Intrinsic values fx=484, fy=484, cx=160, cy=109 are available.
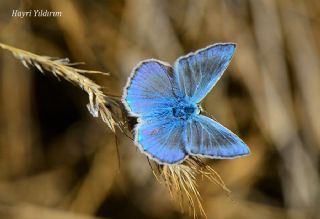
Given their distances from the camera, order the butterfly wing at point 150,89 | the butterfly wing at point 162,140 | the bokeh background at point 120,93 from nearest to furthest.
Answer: the butterfly wing at point 162,140 < the butterfly wing at point 150,89 < the bokeh background at point 120,93

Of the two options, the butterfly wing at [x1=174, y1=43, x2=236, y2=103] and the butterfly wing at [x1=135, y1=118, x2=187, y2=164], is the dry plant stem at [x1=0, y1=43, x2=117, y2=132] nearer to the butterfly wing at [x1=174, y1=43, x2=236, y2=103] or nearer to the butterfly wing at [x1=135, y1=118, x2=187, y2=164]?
the butterfly wing at [x1=135, y1=118, x2=187, y2=164]

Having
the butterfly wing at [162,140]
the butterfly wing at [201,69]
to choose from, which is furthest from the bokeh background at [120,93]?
the butterfly wing at [162,140]

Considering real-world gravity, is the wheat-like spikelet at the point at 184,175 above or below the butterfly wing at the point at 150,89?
below

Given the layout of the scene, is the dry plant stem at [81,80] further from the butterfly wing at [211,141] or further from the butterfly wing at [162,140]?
the butterfly wing at [211,141]

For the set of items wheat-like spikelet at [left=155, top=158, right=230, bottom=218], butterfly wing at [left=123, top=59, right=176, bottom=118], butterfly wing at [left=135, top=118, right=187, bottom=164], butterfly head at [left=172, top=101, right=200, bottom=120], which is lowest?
wheat-like spikelet at [left=155, top=158, right=230, bottom=218]

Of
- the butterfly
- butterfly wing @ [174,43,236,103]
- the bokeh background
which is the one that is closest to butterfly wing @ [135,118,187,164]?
the butterfly
